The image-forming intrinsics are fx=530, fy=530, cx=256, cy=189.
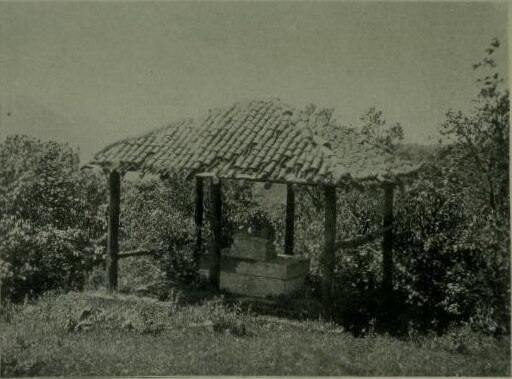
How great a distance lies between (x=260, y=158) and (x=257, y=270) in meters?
2.57

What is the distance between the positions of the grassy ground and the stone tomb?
46.3 inches

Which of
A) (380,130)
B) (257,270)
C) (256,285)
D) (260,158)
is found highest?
(380,130)

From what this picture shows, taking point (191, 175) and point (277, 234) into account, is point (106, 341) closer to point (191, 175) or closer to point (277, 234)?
point (191, 175)

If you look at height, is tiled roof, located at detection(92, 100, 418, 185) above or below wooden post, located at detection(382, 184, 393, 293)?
above

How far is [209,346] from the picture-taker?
25.7ft

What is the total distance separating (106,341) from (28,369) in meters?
1.24

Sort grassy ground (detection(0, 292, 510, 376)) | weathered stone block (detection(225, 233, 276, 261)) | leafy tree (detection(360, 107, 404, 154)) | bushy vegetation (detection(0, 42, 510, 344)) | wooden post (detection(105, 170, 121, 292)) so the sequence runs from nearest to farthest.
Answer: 1. grassy ground (detection(0, 292, 510, 376))
2. bushy vegetation (detection(0, 42, 510, 344))
3. wooden post (detection(105, 170, 121, 292))
4. weathered stone block (detection(225, 233, 276, 261))
5. leafy tree (detection(360, 107, 404, 154))

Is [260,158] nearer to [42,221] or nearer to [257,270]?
[257,270]

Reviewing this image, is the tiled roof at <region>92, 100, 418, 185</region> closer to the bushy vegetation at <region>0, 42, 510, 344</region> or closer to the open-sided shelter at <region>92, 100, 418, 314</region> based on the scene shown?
the open-sided shelter at <region>92, 100, 418, 314</region>

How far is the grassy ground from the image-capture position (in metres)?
7.13

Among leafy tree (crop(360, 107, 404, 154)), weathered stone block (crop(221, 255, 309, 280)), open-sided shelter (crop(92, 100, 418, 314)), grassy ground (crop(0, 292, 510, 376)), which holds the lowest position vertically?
grassy ground (crop(0, 292, 510, 376))

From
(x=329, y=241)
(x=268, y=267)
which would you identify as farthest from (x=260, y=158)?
(x=268, y=267)

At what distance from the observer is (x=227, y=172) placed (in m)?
8.98

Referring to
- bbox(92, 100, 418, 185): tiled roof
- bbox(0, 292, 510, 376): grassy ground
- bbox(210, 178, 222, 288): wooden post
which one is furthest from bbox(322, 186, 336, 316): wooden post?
bbox(210, 178, 222, 288): wooden post
